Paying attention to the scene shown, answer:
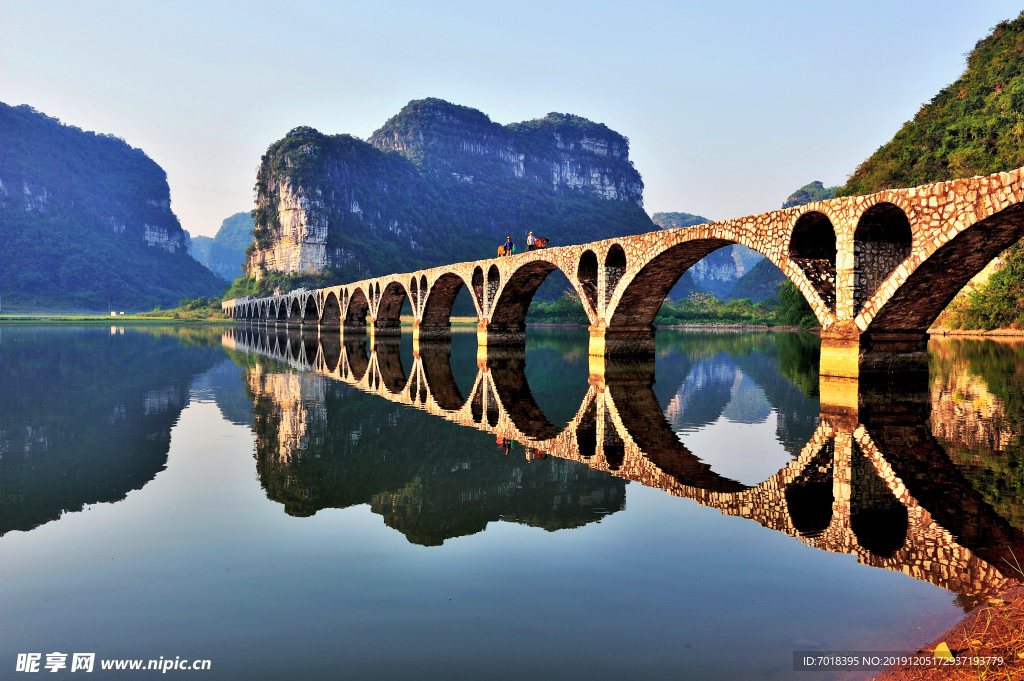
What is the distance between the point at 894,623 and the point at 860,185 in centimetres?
6306

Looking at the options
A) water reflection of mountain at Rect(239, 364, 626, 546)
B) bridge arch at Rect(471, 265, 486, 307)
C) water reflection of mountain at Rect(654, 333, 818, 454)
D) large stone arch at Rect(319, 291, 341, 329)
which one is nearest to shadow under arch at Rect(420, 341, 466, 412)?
water reflection of mountain at Rect(239, 364, 626, 546)

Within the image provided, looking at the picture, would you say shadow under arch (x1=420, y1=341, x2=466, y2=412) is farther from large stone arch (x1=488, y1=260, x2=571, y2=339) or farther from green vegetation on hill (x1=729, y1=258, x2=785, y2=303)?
green vegetation on hill (x1=729, y1=258, x2=785, y2=303)

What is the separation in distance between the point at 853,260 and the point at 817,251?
265cm

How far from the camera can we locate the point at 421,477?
8359 mm

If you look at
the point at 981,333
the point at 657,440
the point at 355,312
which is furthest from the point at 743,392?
the point at 355,312

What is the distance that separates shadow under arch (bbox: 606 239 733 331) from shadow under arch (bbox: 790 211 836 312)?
13.2ft

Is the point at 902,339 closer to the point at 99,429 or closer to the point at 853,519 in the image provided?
the point at 853,519

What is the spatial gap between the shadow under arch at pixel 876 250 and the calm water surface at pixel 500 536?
486cm

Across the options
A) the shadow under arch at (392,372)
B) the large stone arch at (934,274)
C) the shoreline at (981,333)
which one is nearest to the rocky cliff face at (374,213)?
the shadow under arch at (392,372)

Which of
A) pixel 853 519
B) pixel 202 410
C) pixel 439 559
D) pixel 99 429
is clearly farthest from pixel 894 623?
pixel 202 410

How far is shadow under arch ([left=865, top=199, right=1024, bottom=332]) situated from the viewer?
15539mm

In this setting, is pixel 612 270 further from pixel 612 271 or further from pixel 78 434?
pixel 78 434

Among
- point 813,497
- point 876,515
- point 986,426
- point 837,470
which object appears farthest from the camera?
point 986,426

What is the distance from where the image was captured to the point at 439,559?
5617 millimetres
